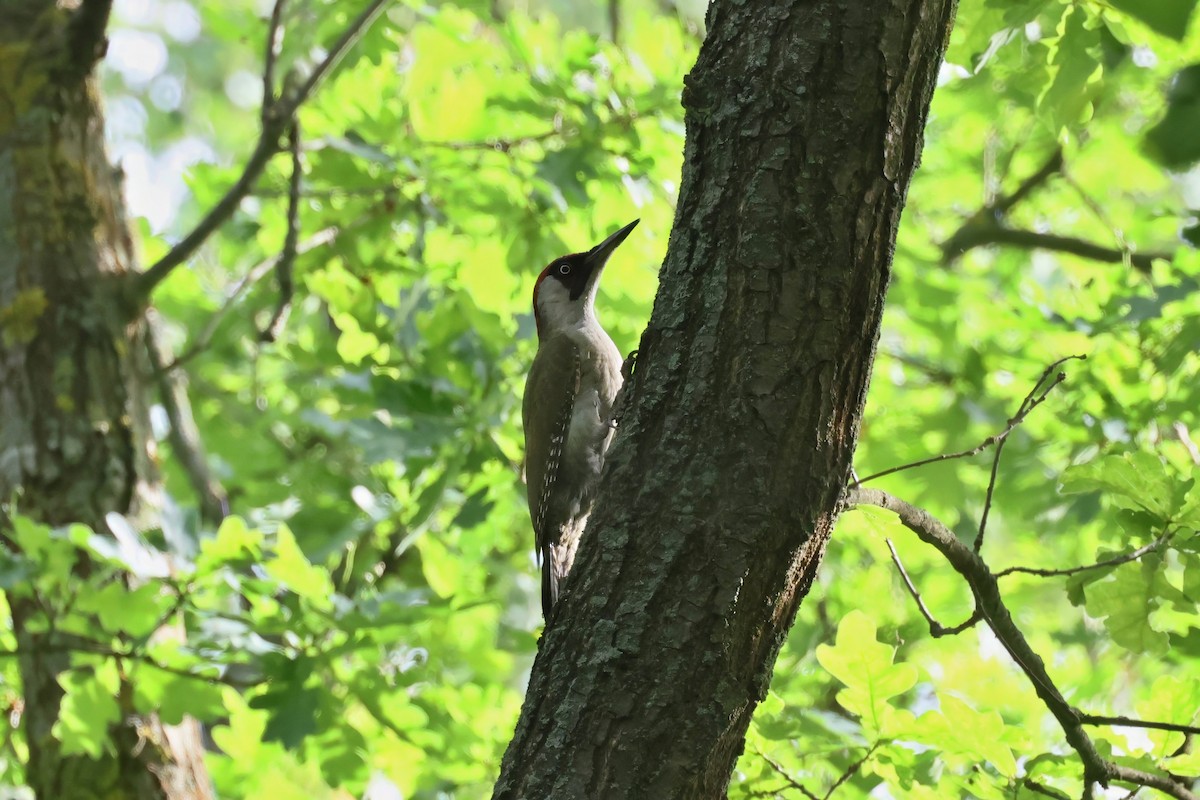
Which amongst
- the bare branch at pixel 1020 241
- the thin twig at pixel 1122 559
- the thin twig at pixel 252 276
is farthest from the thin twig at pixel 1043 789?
the bare branch at pixel 1020 241

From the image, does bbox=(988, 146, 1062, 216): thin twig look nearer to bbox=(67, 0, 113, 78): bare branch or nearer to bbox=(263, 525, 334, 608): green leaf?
bbox=(67, 0, 113, 78): bare branch

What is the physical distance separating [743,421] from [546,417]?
2794 millimetres

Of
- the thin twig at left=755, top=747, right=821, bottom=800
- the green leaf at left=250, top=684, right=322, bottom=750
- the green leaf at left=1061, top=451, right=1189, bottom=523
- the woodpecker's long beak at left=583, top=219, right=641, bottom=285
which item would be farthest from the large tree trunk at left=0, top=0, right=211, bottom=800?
the green leaf at left=1061, top=451, right=1189, bottom=523

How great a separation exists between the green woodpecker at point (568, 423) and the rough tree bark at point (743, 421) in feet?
8.12

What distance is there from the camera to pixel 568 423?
15.4 ft

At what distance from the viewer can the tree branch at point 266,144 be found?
12.6 ft

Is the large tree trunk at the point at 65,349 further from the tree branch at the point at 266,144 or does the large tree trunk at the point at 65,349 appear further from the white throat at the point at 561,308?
the white throat at the point at 561,308

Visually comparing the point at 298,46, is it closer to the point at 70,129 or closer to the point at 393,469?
the point at 70,129

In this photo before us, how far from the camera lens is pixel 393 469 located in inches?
192

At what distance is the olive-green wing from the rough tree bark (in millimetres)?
2481

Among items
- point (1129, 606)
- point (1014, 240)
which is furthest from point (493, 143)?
point (1014, 240)

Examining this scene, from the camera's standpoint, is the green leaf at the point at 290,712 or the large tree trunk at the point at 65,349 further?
the large tree trunk at the point at 65,349

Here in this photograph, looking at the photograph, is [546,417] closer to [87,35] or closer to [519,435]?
[519,435]

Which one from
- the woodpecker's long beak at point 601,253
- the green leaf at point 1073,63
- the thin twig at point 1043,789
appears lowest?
the thin twig at point 1043,789
